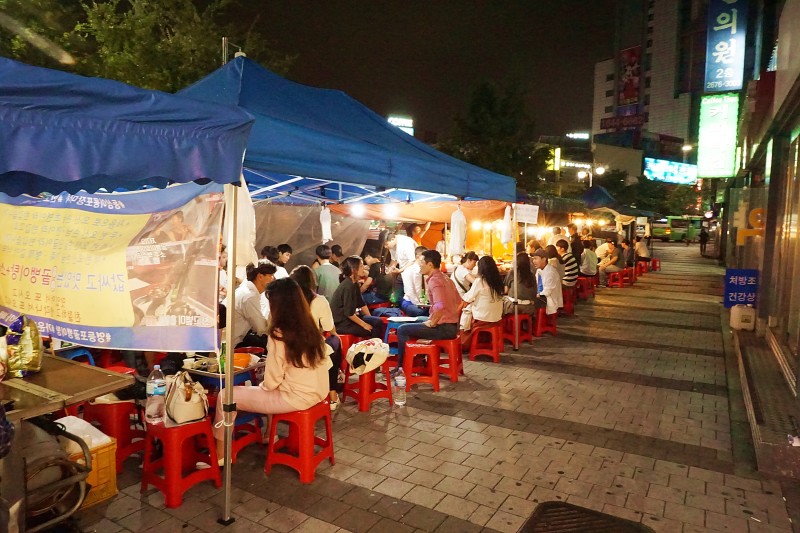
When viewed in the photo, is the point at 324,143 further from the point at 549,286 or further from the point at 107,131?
the point at 549,286

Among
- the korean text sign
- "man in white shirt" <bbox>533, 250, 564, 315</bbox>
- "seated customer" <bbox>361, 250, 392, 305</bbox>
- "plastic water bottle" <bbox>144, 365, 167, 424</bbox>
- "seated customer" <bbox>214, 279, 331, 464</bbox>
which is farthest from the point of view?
"man in white shirt" <bbox>533, 250, 564, 315</bbox>

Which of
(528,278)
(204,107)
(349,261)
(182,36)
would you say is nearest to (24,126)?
(204,107)

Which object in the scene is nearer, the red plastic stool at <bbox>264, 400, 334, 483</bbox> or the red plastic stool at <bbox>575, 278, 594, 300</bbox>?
the red plastic stool at <bbox>264, 400, 334, 483</bbox>

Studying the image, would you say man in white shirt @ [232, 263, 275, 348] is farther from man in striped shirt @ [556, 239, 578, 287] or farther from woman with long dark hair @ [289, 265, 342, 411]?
man in striped shirt @ [556, 239, 578, 287]

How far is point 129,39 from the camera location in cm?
1248

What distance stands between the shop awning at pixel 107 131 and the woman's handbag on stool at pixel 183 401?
5.52 feet

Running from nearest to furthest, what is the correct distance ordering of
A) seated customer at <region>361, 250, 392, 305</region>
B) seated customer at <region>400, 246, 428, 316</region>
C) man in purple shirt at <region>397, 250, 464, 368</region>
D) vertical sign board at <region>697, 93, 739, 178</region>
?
man in purple shirt at <region>397, 250, 464, 368</region> → seated customer at <region>400, 246, 428, 316</region> → seated customer at <region>361, 250, 392, 305</region> → vertical sign board at <region>697, 93, 739, 178</region>

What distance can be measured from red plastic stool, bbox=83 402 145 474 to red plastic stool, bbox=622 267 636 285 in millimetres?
17281

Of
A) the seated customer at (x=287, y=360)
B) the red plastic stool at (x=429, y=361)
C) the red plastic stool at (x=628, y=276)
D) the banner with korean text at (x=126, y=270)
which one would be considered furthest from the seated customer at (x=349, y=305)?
the red plastic stool at (x=628, y=276)

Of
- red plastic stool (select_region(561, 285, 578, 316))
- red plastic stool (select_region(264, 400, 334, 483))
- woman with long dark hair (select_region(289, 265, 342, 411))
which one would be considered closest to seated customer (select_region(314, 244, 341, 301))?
woman with long dark hair (select_region(289, 265, 342, 411))

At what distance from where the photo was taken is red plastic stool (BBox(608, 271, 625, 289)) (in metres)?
17.8

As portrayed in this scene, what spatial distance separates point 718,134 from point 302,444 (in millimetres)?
16832

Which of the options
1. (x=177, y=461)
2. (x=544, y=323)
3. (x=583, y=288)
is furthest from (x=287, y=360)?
(x=583, y=288)

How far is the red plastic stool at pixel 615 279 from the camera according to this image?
17828 mm
